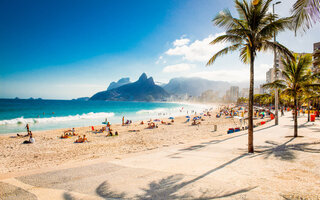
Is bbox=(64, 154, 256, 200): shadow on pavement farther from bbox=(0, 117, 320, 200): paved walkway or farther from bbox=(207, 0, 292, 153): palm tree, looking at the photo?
bbox=(207, 0, 292, 153): palm tree

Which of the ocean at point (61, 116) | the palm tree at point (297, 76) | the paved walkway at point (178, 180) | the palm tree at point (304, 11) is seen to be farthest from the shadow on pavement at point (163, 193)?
the ocean at point (61, 116)

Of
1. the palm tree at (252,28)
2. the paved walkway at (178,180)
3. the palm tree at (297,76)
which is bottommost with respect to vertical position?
the paved walkway at (178,180)

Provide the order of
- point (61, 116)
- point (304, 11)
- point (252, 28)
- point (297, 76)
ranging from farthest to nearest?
point (61, 116), point (297, 76), point (252, 28), point (304, 11)

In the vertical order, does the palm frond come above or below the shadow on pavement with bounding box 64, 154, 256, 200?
above

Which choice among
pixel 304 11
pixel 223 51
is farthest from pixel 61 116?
pixel 304 11

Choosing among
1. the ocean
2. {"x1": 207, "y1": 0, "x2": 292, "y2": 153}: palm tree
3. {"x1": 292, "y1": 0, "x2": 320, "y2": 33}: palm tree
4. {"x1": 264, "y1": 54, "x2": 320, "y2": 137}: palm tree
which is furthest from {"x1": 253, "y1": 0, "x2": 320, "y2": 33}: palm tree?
the ocean

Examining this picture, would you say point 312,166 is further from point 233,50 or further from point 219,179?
point 233,50

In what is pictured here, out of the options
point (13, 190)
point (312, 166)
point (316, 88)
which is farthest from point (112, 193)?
point (316, 88)

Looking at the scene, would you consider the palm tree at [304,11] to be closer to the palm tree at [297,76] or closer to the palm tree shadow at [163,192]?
the palm tree shadow at [163,192]

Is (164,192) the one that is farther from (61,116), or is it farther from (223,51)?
(61,116)

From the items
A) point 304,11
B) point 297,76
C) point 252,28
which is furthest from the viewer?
point 297,76

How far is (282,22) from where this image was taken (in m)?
5.98

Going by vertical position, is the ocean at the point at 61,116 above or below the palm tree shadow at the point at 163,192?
below

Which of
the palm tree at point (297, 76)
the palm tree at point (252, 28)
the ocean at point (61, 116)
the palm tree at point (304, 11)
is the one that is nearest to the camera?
the palm tree at point (304, 11)
